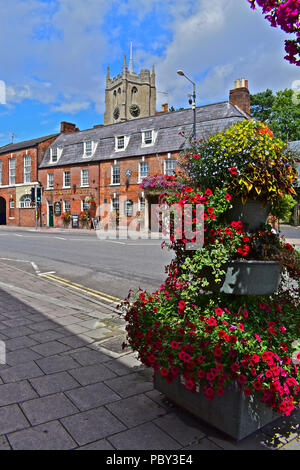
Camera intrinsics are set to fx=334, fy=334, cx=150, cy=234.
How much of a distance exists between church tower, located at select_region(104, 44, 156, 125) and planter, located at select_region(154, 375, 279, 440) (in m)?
73.6

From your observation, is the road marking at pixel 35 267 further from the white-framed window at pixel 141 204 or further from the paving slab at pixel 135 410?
the white-framed window at pixel 141 204

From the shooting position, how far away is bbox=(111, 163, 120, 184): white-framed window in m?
28.8

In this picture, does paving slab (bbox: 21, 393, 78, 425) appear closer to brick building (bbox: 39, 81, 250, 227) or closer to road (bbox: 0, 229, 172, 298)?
road (bbox: 0, 229, 172, 298)

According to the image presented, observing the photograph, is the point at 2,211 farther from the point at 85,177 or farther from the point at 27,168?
the point at 85,177

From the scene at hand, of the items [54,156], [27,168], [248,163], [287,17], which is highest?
[54,156]

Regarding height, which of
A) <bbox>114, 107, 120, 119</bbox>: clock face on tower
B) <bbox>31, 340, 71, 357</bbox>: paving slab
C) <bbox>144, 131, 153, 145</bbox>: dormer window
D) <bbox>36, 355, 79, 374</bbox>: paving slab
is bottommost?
<bbox>36, 355, 79, 374</bbox>: paving slab

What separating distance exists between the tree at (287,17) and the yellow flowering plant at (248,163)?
0.52m

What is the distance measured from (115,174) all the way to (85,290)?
2295cm

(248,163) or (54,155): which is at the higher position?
(54,155)

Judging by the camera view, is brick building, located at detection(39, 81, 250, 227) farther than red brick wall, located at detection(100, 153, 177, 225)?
No

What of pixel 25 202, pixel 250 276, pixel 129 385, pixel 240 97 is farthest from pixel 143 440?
pixel 25 202

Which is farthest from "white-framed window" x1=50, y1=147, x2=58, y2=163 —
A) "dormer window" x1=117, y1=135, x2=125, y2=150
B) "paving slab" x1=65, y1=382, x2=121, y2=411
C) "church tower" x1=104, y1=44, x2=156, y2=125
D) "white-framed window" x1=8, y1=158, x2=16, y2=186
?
"church tower" x1=104, y1=44, x2=156, y2=125

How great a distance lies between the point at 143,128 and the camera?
2789 centimetres
